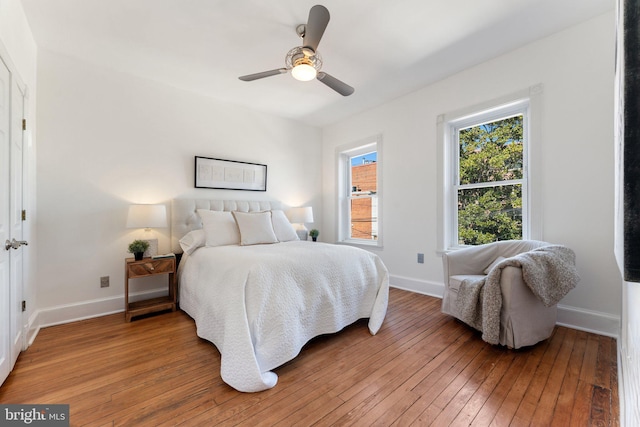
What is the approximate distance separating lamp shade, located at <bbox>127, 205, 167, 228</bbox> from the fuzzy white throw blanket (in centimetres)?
317

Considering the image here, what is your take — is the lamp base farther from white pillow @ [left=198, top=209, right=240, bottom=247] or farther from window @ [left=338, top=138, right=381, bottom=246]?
window @ [left=338, top=138, right=381, bottom=246]

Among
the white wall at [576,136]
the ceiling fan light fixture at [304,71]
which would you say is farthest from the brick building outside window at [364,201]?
the ceiling fan light fixture at [304,71]

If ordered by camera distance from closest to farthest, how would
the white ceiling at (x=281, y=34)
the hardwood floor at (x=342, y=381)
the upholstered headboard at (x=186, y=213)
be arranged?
the hardwood floor at (x=342, y=381)
the white ceiling at (x=281, y=34)
the upholstered headboard at (x=186, y=213)

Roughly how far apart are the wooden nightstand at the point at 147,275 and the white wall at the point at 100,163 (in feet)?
0.98

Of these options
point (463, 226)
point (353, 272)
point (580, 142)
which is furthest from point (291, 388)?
point (580, 142)

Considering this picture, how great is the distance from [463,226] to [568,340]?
147 centimetres

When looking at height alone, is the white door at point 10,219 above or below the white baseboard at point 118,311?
above

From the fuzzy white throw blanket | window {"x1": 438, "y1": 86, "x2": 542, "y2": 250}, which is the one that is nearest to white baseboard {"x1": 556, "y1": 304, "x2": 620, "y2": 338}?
the fuzzy white throw blanket

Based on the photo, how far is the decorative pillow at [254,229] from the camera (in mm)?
3171

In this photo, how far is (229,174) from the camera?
390cm

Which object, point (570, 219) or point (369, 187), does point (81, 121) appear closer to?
point (369, 187)

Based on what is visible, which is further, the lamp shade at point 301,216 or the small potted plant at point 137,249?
the lamp shade at point 301,216

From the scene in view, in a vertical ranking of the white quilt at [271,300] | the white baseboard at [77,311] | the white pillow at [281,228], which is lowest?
the white baseboard at [77,311]

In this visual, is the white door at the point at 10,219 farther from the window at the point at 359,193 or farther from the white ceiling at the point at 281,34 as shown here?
the window at the point at 359,193
